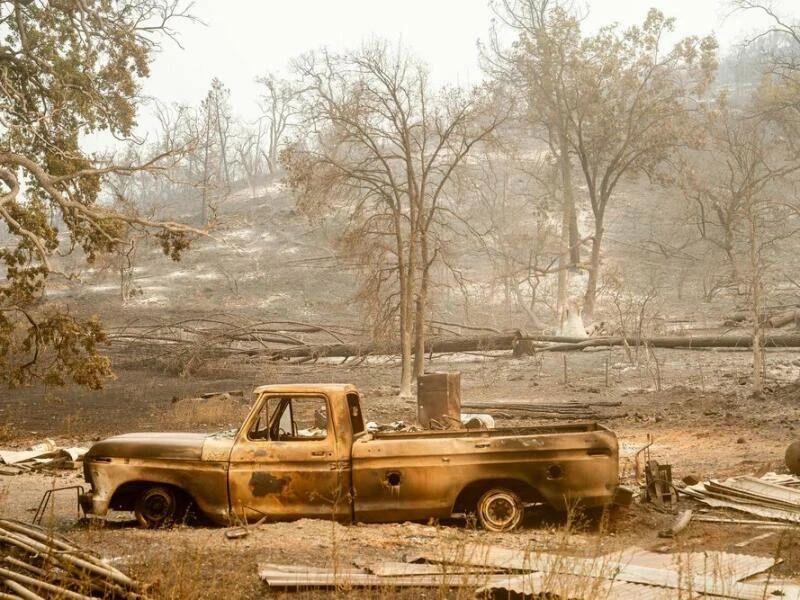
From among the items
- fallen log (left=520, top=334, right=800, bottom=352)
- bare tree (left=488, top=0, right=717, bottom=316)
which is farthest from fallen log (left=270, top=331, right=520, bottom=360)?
bare tree (left=488, top=0, right=717, bottom=316)

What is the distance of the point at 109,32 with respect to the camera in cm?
2069

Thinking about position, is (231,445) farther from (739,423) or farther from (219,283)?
(219,283)

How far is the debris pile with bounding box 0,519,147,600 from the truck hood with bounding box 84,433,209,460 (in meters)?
2.38

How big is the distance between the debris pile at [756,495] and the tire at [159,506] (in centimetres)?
611

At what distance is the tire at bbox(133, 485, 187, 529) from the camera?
8.95 m

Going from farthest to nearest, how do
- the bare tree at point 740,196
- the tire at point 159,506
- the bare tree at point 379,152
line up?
the bare tree at point 740,196, the bare tree at point 379,152, the tire at point 159,506

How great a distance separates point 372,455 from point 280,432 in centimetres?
118

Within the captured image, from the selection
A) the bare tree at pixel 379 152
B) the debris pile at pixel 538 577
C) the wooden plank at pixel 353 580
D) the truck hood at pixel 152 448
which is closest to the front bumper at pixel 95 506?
the truck hood at pixel 152 448

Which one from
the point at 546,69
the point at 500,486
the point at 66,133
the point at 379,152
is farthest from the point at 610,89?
the point at 500,486

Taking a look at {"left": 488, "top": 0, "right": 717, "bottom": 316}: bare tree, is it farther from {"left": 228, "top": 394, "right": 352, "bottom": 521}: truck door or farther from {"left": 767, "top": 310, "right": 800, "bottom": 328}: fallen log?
{"left": 228, "top": 394, "right": 352, "bottom": 521}: truck door

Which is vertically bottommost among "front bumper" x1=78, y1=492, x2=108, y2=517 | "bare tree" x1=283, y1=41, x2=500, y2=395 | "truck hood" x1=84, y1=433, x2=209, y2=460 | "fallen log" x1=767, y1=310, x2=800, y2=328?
"front bumper" x1=78, y1=492, x2=108, y2=517

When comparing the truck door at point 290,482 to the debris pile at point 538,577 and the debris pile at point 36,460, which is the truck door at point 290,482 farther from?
the debris pile at point 36,460

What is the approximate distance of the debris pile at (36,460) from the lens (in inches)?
551

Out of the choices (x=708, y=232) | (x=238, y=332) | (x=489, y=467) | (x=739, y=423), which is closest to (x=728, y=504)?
(x=489, y=467)
